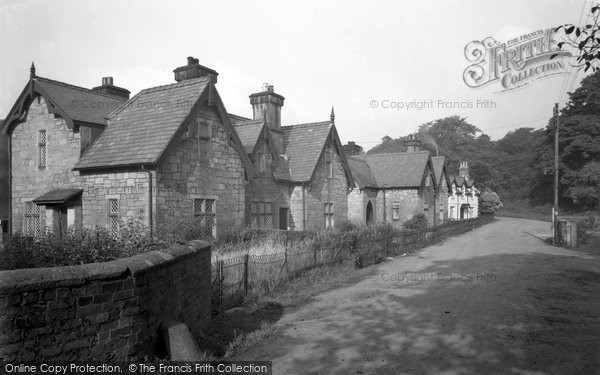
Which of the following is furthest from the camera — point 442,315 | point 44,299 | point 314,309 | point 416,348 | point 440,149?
point 440,149

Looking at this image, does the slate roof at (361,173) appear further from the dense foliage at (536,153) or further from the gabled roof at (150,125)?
the gabled roof at (150,125)

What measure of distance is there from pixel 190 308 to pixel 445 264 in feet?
41.9

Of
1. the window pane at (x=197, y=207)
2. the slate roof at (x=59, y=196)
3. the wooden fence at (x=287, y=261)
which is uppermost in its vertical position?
the slate roof at (x=59, y=196)

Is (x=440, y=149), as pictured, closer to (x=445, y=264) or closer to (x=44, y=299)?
(x=445, y=264)

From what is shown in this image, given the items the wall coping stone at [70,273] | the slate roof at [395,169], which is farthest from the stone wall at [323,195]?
the wall coping stone at [70,273]

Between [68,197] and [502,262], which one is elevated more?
[68,197]

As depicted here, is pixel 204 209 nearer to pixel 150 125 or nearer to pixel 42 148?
pixel 150 125

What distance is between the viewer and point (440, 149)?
88.1m

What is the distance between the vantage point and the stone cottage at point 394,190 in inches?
1407

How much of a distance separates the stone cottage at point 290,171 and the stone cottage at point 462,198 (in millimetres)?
31252

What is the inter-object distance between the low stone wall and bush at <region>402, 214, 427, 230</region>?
30.1 meters

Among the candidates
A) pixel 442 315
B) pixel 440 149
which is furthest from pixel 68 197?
pixel 440 149

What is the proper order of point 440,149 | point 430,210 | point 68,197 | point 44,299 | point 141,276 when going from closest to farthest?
point 44,299 < point 141,276 < point 68,197 < point 430,210 < point 440,149

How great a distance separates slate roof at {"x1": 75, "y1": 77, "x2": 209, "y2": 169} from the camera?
16172mm
